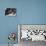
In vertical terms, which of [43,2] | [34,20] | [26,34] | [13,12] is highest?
[43,2]

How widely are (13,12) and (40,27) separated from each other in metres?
0.59

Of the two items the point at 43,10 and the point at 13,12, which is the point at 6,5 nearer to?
the point at 13,12

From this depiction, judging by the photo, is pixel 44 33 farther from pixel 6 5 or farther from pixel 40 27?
pixel 6 5

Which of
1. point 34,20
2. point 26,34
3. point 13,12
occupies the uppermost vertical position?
point 13,12

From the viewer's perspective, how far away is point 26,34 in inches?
94.8

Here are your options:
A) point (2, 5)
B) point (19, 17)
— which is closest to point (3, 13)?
point (2, 5)

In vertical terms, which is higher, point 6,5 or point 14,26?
point 6,5

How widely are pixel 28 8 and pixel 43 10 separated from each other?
0.29 meters

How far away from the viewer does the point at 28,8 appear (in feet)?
8.16

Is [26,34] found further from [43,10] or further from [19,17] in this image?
[43,10]

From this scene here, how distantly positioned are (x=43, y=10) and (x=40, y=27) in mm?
340

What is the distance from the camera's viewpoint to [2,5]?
2.47 m

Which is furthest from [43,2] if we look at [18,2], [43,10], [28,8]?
[18,2]

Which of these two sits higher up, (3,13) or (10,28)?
(3,13)
